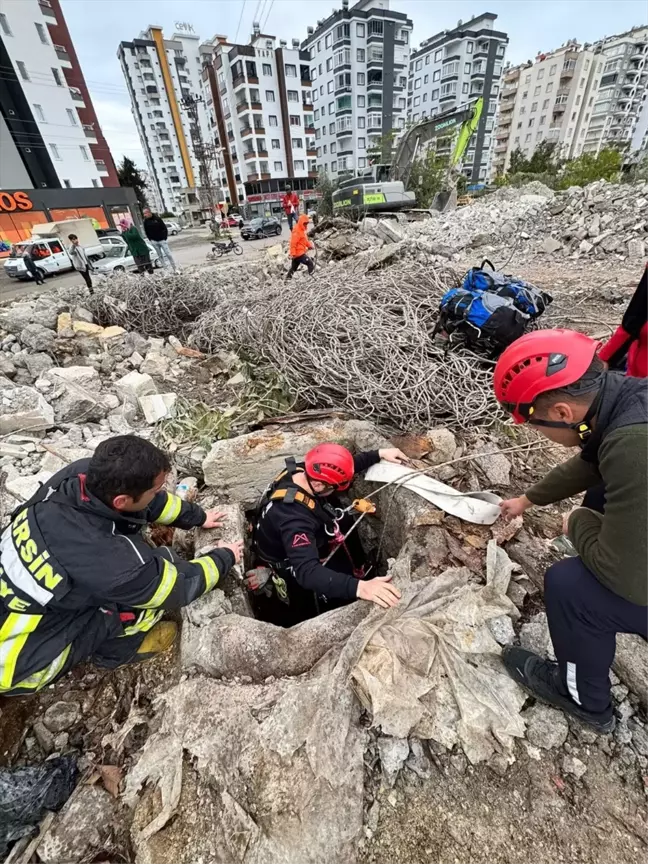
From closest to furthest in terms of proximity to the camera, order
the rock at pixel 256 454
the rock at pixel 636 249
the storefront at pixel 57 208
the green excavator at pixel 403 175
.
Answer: the rock at pixel 256 454, the rock at pixel 636 249, the green excavator at pixel 403 175, the storefront at pixel 57 208

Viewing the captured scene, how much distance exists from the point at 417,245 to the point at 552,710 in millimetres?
7465

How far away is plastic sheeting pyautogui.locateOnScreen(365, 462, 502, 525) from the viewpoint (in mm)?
2203

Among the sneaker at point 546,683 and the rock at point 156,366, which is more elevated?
the sneaker at point 546,683

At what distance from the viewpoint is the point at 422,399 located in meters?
3.56

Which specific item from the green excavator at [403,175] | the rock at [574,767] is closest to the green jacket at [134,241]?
the green excavator at [403,175]

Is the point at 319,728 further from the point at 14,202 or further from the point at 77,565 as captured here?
the point at 14,202

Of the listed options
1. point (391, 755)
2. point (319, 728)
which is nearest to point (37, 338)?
point (319, 728)

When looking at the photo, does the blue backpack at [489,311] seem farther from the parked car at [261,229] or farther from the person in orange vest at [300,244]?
the parked car at [261,229]

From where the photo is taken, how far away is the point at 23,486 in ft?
9.10

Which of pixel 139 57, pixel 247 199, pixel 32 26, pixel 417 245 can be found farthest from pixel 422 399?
pixel 139 57

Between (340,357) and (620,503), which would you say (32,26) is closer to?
(340,357)

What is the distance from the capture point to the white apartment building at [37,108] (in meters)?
22.5

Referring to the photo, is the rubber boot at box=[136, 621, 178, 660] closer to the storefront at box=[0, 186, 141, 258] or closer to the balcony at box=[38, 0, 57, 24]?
the storefront at box=[0, 186, 141, 258]

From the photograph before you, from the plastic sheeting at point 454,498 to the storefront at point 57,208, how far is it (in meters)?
25.4
